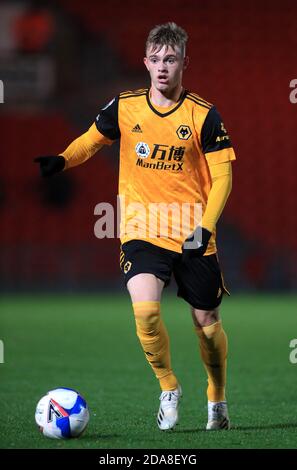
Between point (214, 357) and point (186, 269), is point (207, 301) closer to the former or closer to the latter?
point (186, 269)

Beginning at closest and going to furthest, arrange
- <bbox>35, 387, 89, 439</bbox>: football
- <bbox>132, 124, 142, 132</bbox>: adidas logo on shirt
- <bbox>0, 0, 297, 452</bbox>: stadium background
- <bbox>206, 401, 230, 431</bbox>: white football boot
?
<bbox>35, 387, 89, 439</bbox>: football
<bbox>206, 401, 230, 431</bbox>: white football boot
<bbox>132, 124, 142, 132</bbox>: adidas logo on shirt
<bbox>0, 0, 297, 452</bbox>: stadium background

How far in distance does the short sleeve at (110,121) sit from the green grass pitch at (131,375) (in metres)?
1.57

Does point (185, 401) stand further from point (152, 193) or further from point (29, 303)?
point (29, 303)

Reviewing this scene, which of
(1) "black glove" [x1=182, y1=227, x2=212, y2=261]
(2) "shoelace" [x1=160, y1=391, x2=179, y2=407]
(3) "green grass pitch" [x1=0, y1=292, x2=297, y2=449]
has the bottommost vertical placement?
(3) "green grass pitch" [x1=0, y1=292, x2=297, y2=449]

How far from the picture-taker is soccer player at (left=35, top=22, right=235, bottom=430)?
5.09 m

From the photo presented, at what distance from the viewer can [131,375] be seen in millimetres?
7609

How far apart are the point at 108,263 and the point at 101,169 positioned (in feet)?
8.99

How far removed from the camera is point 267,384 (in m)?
7.12

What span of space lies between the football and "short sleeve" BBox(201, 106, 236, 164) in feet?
4.66

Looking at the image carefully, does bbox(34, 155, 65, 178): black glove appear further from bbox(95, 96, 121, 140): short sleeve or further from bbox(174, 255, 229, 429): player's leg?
bbox(174, 255, 229, 429): player's leg

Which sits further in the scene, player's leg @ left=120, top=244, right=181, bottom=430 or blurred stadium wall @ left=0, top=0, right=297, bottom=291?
blurred stadium wall @ left=0, top=0, right=297, bottom=291

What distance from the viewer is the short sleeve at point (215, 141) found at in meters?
5.10

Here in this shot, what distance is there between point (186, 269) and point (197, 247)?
0.73ft

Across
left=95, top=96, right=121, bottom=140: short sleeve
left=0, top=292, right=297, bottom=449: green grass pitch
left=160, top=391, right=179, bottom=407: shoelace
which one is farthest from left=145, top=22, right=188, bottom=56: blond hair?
left=0, top=292, right=297, bottom=449: green grass pitch
